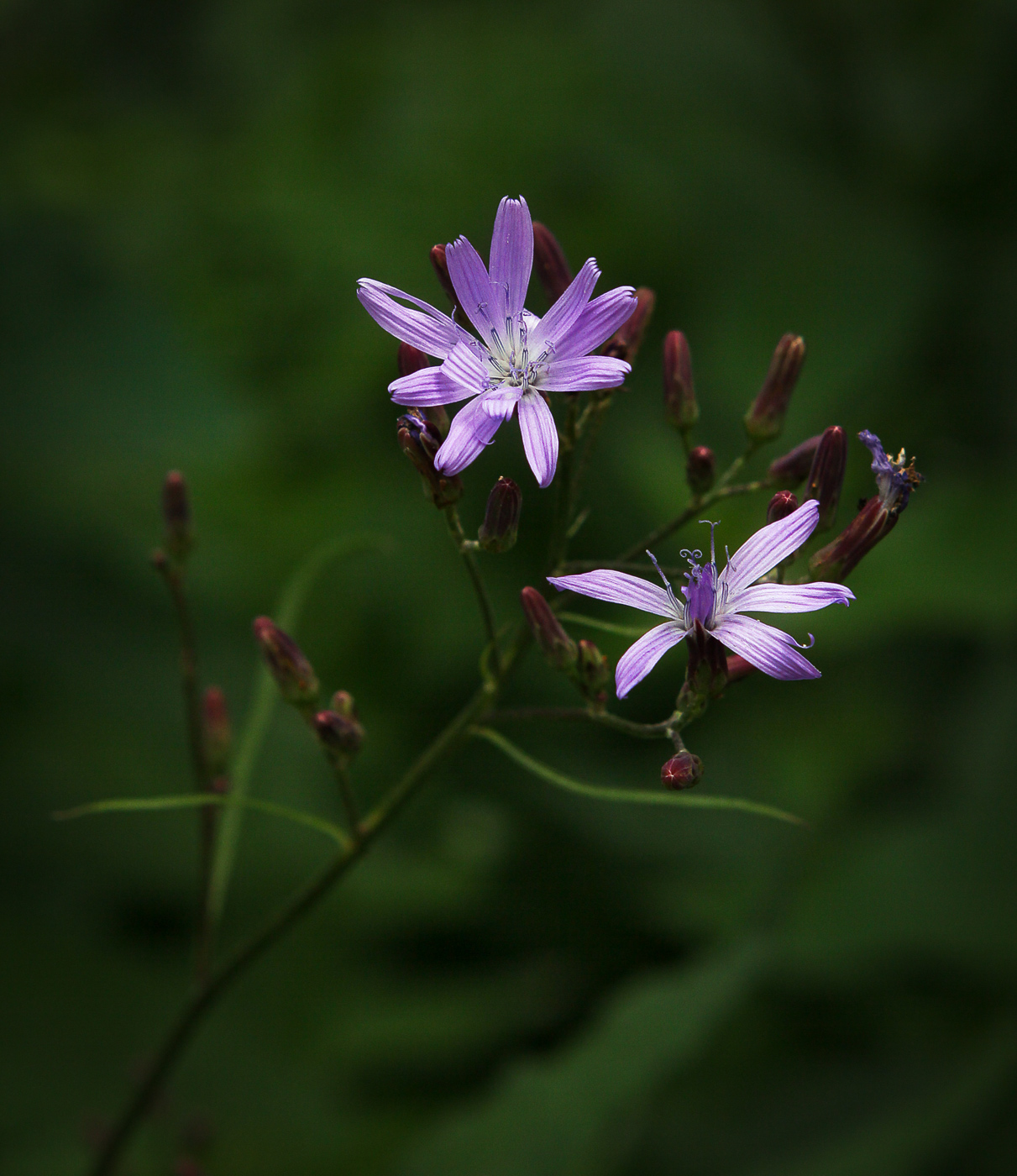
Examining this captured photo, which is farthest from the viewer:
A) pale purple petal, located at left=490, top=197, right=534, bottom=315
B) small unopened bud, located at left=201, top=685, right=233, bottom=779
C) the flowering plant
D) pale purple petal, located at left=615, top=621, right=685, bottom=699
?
small unopened bud, located at left=201, top=685, right=233, bottom=779

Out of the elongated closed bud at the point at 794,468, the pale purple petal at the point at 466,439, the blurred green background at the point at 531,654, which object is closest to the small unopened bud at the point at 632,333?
the elongated closed bud at the point at 794,468

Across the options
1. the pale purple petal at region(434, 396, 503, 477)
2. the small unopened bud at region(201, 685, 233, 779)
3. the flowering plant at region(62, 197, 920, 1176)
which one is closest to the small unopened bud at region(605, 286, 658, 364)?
the flowering plant at region(62, 197, 920, 1176)

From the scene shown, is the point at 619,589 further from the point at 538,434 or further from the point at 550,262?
the point at 550,262

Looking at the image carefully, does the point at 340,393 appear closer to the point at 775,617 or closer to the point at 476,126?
the point at 476,126

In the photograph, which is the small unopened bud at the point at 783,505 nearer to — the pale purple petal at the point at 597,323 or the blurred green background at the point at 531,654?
the pale purple petal at the point at 597,323

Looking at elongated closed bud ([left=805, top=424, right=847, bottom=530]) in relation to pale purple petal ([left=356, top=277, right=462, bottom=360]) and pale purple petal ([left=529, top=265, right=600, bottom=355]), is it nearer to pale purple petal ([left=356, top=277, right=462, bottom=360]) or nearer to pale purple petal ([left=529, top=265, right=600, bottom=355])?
pale purple petal ([left=529, top=265, right=600, bottom=355])

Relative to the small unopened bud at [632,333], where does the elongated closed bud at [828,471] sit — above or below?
below
